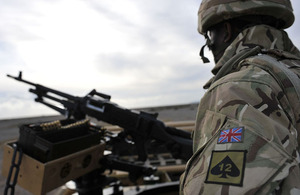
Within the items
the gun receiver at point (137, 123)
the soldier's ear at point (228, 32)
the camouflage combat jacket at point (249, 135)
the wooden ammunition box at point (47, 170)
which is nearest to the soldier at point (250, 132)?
the camouflage combat jacket at point (249, 135)

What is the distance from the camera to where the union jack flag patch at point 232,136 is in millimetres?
713

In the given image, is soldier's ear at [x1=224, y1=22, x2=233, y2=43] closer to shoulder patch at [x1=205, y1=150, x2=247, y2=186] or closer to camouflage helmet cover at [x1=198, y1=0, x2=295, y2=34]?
camouflage helmet cover at [x1=198, y1=0, x2=295, y2=34]

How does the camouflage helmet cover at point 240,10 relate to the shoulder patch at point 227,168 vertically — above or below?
above

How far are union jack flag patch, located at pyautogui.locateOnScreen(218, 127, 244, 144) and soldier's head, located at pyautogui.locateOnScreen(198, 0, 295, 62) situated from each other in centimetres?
87

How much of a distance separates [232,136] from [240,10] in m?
0.97

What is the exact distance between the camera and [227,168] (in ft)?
2.26

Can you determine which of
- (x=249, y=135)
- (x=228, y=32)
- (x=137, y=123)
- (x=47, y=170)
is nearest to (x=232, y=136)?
Answer: (x=249, y=135)

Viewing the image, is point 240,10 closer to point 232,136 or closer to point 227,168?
point 232,136

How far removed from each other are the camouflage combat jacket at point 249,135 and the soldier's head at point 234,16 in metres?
0.51

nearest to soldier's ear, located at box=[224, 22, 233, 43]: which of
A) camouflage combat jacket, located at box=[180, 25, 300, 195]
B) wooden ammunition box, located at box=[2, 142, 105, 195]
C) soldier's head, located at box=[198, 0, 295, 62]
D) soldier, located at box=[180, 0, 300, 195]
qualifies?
soldier's head, located at box=[198, 0, 295, 62]

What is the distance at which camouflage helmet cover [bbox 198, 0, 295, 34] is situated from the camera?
4.37ft

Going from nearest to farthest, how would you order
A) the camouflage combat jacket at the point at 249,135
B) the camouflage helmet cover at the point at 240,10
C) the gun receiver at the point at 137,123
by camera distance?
the camouflage combat jacket at the point at 249,135, the camouflage helmet cover at the point at 240,10, the gun receiver at the point at 137,123

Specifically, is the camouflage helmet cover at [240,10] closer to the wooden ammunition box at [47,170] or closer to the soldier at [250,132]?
the soldier at [250,132]

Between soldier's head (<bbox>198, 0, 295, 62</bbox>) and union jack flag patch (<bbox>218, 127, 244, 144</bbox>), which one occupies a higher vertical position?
soldier's head (<bbox>198, 0, 295, 62</bbox>)
